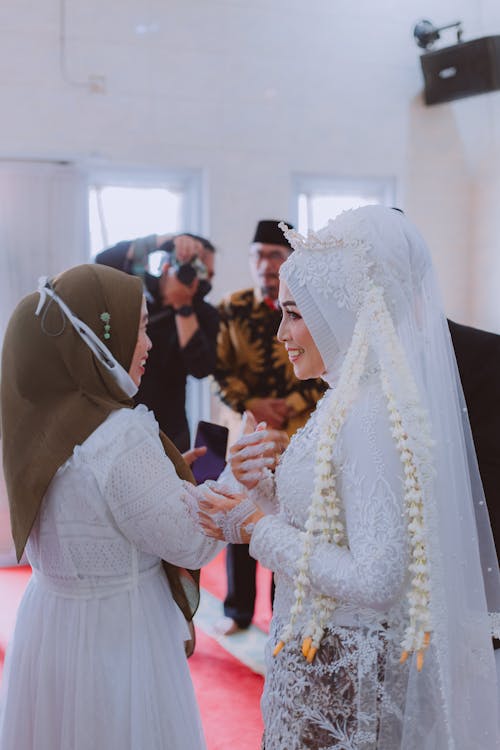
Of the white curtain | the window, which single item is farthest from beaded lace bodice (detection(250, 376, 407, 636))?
the window

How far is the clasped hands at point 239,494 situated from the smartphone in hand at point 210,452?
344 mm

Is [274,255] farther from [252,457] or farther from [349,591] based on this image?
[349,591]

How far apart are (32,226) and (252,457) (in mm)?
3284

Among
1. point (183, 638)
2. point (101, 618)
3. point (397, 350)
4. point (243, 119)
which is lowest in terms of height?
point (183, 638)

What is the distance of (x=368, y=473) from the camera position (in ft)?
4.03

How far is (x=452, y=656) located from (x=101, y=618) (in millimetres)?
699

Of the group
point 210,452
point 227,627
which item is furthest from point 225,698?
point 210,452

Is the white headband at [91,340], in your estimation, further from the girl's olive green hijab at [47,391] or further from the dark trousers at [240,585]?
the dark trousers at [240,585]

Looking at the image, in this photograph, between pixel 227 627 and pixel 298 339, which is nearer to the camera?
pixel 298 339

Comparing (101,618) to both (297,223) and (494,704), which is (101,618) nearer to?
(494,704)

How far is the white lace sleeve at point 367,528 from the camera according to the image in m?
1.20

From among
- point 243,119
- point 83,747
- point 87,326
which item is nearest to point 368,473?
point 87,326

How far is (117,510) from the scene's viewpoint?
1501mm

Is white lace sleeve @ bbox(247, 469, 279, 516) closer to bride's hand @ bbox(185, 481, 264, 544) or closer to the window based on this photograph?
bride's hand @ bbox(185, 481, 264, 544)
